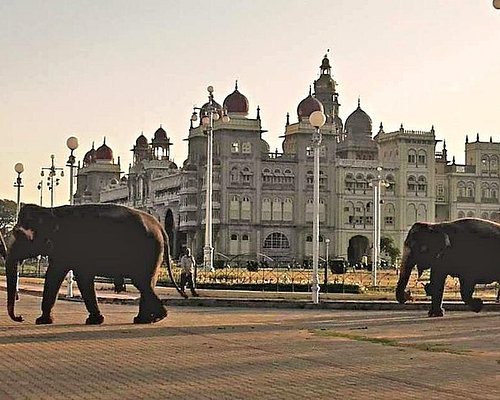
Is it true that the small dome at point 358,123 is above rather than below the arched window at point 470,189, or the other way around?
above

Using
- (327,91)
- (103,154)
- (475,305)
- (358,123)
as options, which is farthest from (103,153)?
(475,305)

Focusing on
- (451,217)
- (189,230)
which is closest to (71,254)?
(189,230)

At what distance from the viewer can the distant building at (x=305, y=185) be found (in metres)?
98.2

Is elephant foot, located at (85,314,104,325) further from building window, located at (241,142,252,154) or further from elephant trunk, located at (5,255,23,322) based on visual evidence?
building window, located at (241,142,252,154)

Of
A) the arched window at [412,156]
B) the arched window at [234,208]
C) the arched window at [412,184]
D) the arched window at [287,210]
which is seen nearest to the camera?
the arched window at [234,208]

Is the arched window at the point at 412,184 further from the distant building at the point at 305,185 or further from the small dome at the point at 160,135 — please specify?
the small dome at the point at 160,135

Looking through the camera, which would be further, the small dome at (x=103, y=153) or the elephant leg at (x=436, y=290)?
the small dome at (x=103, y=153)

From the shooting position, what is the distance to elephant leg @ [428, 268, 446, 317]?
25.1 m

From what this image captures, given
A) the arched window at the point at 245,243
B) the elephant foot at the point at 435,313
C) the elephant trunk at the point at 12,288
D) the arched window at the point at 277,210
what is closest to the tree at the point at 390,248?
the arched window at the point at 277,210

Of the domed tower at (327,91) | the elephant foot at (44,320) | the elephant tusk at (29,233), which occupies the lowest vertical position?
the elephant foot at (44,320)

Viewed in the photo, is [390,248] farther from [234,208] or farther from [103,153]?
[103,153]

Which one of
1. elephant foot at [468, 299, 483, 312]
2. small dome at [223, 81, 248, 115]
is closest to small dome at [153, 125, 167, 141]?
small dome at [223, 81, 248, 115]

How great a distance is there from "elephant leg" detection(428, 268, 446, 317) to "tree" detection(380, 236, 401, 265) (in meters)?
70.9

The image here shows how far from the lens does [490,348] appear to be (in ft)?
57.4
